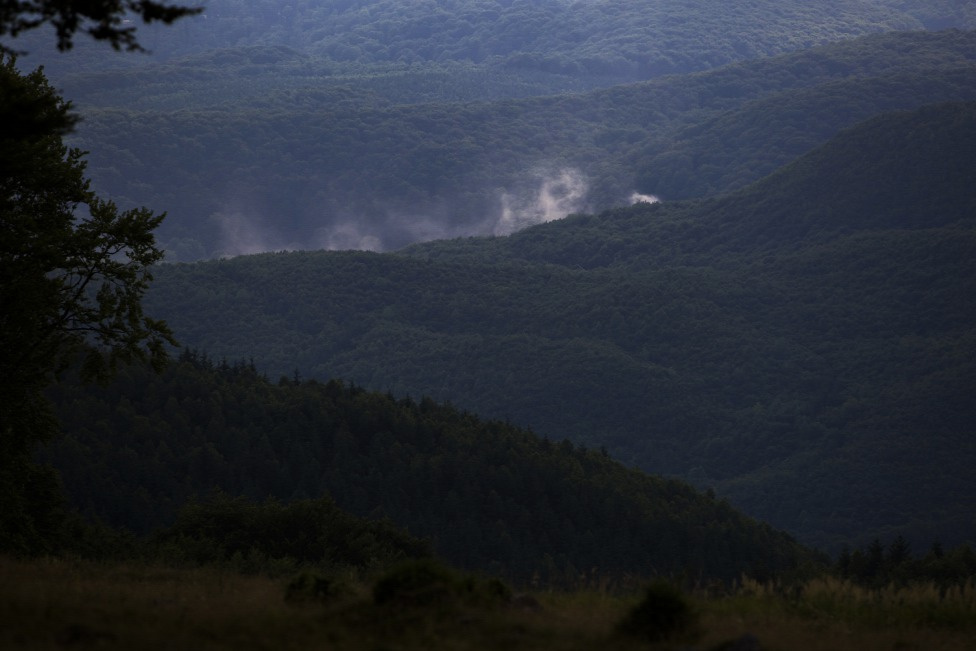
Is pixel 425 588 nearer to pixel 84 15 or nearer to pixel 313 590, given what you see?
pixel 313 590

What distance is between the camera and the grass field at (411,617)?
1399 centimetres

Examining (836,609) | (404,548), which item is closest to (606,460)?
(404,548)

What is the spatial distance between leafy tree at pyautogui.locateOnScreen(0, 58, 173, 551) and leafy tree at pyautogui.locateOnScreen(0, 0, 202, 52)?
40.8ft

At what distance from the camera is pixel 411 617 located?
1501cm

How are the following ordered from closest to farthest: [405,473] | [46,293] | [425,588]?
[425,588], [46,293], [405,473]

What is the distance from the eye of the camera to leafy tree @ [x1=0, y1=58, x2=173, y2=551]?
28656 mm

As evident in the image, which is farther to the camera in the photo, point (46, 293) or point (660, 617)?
point (46, 293)

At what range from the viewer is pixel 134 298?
30.6 meters

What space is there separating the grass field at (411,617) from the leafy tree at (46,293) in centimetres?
1045

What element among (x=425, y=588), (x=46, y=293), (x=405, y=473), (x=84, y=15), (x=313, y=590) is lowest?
(x=405, y=473)

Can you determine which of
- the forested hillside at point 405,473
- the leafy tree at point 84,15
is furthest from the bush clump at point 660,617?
the forested hillside at point 405,473

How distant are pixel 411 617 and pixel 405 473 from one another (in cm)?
10194

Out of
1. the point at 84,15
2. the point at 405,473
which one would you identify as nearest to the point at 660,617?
the point at 84,15

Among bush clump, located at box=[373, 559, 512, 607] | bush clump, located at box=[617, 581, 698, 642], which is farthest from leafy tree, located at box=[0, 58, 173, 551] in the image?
bush clump, located at box=[617, 581, 698, 642]
